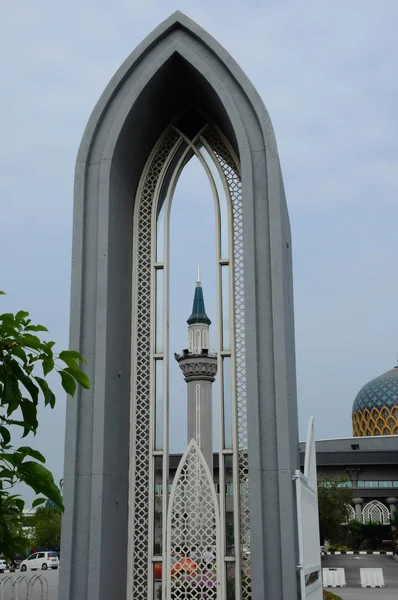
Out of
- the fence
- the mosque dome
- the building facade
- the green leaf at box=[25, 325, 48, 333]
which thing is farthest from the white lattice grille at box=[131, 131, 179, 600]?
the mosque dome

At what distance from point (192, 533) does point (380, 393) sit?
45314 millimetres

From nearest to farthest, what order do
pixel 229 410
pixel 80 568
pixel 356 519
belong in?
pixel 80 568
pixel 229 410
pixel 356 519

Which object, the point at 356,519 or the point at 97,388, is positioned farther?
the point at 356,519

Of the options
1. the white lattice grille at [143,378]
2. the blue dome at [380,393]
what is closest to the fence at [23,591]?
the white lattice grille at [143,378]

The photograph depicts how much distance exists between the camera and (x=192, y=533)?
23.7 feet

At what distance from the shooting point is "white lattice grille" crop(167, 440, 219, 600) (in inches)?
279

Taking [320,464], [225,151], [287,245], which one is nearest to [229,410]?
[287,245]

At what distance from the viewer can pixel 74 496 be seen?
6.75 meters

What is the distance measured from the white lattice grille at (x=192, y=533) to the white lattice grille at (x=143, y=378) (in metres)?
0.29

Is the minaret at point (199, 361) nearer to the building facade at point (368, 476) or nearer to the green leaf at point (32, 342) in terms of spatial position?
the green leaf at point (32, 342)

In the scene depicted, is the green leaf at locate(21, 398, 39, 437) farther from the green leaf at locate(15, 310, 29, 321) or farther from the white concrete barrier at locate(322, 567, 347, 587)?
the white concrete barrier at locate(322, 567, 347, 587)

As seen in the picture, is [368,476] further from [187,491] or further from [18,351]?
[18,351]

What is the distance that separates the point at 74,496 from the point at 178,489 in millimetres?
1167

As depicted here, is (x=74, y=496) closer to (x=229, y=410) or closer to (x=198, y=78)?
(x=229, y=410)
